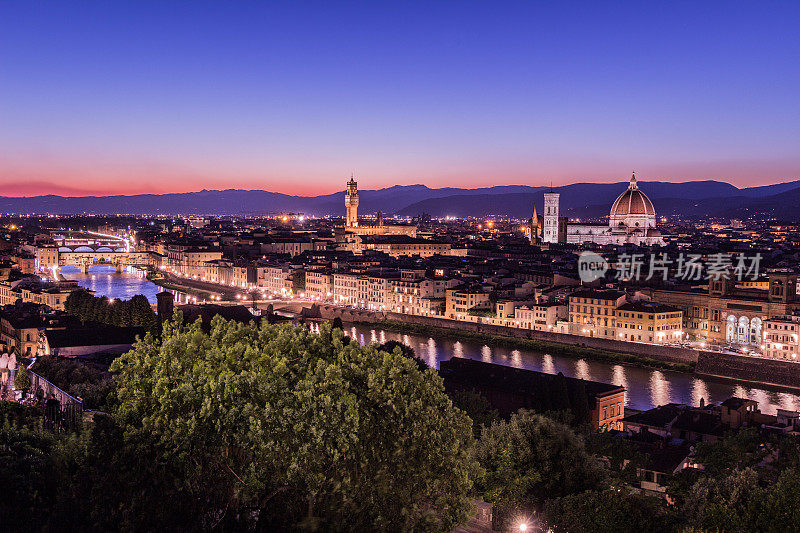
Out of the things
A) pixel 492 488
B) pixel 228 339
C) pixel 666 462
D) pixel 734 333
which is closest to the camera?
pixel 228 339

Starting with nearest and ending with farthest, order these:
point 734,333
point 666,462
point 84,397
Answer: point 84,397, point 666,462, point 734,333

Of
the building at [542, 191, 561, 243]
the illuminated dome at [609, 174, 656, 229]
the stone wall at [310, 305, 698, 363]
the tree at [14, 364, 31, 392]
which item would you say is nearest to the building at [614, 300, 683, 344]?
the stone wall at [310, 305, 698, 363]

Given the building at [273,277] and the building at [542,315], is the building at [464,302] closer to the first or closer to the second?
the building at [542,315]

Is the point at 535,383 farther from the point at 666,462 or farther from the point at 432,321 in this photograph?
the point at 432,321

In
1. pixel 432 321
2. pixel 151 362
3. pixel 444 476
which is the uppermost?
→ pixel 151 362

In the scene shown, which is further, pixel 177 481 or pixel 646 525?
pixel 646 525

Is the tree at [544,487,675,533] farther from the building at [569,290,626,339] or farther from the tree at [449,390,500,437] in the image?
the building at [569,290,626,339]

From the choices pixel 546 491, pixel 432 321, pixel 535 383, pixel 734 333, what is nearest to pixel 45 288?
pixel 432 321
